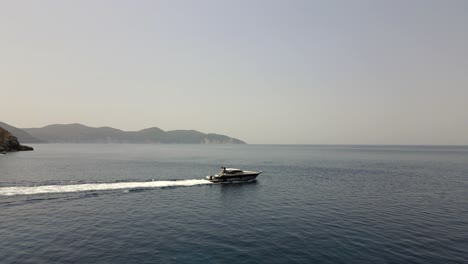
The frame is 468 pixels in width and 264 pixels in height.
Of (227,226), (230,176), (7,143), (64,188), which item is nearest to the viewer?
(227,226)

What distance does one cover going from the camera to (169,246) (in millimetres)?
24531

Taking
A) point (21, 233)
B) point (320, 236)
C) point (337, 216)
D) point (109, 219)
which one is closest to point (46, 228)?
point (21, 233)

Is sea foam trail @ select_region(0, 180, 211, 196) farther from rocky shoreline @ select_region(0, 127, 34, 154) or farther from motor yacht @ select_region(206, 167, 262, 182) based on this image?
rocky shoreline @ select_region(0, 127, 34, 154)

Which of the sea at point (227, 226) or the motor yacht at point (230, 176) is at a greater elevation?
the motor yacht at point (230, 176)

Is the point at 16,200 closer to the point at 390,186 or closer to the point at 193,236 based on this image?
the point at 193,236

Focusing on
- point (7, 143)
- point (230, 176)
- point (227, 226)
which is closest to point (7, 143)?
point (7, 143)

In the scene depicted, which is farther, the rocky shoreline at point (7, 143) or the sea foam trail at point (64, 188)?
the rocky shoreline at point (7, 143)

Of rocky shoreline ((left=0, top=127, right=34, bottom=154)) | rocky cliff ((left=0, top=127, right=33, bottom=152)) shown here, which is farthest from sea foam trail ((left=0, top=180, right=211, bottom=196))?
rocky cliff ((left=0, top=127, right=33, bottom=152))

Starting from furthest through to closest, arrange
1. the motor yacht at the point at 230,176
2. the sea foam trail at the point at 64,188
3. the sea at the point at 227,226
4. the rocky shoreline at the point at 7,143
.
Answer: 1. the rocky shoreline at the point at 7,143
2. the motor yacht at the point at 230,176
3. the sea foam trail at the point at 64,188
4. the sea at the point at 227,226

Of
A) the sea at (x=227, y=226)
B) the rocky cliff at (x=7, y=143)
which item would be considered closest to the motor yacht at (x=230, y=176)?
the sea at (x=227, y=226)

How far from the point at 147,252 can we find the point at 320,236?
18399 millimetres

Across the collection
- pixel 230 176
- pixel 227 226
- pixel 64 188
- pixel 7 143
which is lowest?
pixel 227 226

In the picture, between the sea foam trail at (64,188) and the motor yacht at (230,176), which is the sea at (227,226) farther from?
the motor yacht at (230,176)

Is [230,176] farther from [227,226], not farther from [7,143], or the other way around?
[7,143]
